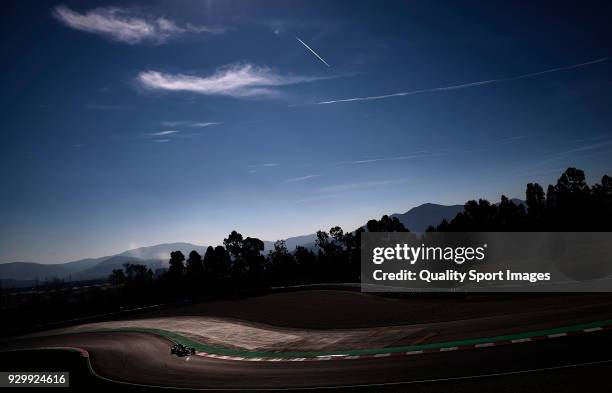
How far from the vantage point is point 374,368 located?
16.9 metres

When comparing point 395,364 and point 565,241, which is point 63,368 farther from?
point 565,241

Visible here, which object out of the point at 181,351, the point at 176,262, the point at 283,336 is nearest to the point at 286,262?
the point at 176,262

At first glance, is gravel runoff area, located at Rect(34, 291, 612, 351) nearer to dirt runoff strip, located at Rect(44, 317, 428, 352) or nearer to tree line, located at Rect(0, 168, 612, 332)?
dirt runoff strip, located at Rect(44, 317, 428, 352)

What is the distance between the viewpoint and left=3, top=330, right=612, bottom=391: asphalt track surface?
569 inches

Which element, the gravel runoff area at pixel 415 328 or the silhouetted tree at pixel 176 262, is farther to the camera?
the silhouetted tree at pixel 176 262

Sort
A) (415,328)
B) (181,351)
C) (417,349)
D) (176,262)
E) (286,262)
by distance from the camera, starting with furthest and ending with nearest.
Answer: (176,262) < (286,262) < (181,351) < (415,328) < (417,349)

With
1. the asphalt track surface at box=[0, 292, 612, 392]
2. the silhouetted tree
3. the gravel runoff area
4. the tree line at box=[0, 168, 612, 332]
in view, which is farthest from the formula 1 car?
the silhouetted tree

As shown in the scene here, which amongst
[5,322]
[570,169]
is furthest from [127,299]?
[570,169]

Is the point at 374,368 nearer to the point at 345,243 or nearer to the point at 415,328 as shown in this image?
the point at 415,328

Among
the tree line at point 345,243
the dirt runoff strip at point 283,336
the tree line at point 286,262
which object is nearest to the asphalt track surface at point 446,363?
the dirt runoff strip at point 283,336

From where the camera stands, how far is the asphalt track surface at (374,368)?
47.4 ft

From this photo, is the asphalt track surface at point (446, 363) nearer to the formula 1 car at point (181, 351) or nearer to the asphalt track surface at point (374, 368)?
the asphalt track surface at point (374, 368)

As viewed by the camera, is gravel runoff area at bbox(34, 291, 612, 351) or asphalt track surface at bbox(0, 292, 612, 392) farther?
gravel runoff area at bbox(34, 291, 612, 351)

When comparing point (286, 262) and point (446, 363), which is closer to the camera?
point (446, 363)
